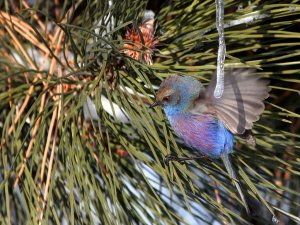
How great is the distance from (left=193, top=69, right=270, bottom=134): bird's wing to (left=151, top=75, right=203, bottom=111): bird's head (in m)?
0.02

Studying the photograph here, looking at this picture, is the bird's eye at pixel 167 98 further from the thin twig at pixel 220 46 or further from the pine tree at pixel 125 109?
the thin twig at pixel 220 46

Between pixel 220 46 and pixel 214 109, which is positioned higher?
pixel 220 46

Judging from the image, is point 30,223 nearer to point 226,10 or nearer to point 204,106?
point 204,106

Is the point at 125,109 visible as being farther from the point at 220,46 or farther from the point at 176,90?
the point at 220,46

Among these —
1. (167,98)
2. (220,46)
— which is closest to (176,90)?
(167,98)

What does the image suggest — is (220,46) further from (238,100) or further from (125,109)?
(125,109)

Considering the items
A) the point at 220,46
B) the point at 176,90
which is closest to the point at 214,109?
the point at 176,90

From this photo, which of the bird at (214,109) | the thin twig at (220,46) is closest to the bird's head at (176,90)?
the bird at (214,109)

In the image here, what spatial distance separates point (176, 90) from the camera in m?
0.90

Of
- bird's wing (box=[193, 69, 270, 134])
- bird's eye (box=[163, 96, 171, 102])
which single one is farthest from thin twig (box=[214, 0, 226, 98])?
bird's eye (box=[163, 96, 171, 102])

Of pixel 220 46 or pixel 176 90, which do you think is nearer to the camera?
pixel 220 46

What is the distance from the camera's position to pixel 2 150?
3.24 feet

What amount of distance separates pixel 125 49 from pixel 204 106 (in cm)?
14

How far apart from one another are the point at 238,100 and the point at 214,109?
68 millimetres
